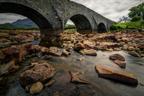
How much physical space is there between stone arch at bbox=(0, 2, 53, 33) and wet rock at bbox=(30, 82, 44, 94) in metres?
9.80

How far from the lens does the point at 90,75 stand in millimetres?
6699

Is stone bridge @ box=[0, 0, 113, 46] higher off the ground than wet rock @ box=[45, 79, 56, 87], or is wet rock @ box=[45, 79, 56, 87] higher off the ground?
stone bridge @ box=[0, 0, 113, 46]

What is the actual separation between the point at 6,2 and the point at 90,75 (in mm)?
9387

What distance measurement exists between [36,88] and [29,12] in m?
12.0

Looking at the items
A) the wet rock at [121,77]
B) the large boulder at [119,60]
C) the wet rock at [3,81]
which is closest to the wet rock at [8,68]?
the wet rock at [3,81]

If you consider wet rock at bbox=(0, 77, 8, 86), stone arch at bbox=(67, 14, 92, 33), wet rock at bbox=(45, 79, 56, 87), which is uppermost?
stone arch at bbox=(67, 14, 92, 33)

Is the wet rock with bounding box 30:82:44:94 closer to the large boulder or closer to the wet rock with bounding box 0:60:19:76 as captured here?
the wet rock with bounding box 0:60:19:76

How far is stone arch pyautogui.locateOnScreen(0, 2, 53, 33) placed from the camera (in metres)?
13.6

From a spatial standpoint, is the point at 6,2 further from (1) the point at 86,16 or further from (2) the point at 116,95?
(1) the point at 86,16

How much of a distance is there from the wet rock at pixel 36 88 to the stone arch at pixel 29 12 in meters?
9.80

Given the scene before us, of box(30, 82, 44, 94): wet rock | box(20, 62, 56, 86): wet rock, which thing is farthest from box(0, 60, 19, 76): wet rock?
box(30, 82, 44, 94): wet rock

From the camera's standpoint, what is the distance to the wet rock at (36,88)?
505 cm

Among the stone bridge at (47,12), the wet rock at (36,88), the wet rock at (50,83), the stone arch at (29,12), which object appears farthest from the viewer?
the stone bridge at (47,12)

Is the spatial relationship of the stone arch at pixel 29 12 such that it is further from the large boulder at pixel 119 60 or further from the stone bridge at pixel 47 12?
the large boulder at pixel 119 60
